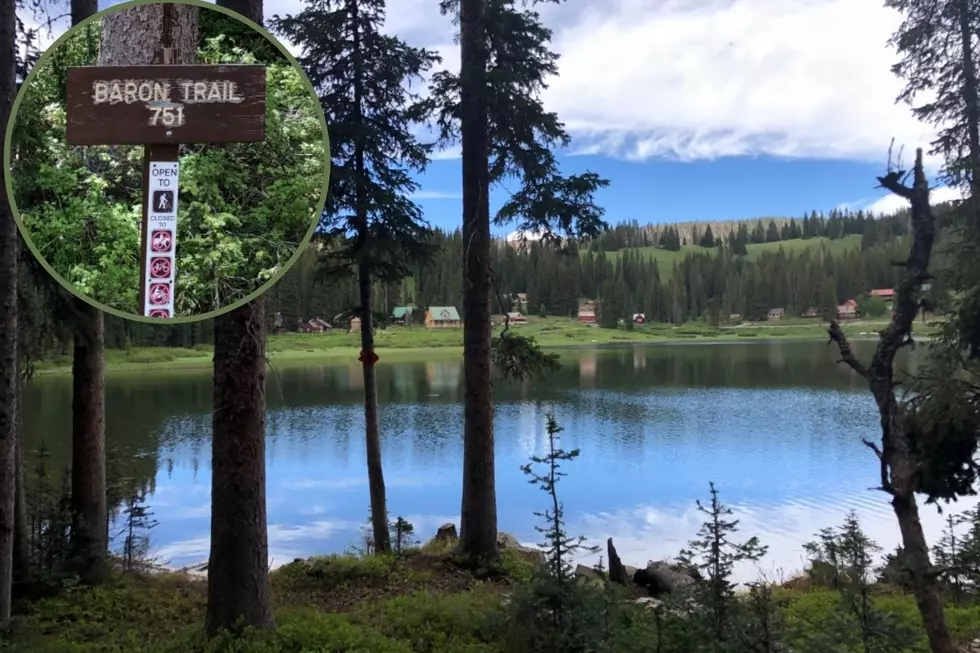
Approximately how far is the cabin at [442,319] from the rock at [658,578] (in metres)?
77.7

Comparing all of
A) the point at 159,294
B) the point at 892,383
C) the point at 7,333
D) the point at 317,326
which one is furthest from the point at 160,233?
Answer: the point at 317,326

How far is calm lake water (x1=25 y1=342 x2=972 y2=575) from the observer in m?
14.0

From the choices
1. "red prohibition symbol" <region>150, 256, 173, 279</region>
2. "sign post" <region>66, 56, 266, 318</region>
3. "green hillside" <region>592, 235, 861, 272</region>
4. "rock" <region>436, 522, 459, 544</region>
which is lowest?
"rock" <region>436, 522, 459, 544</region>

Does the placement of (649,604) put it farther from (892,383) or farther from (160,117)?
(160,117)

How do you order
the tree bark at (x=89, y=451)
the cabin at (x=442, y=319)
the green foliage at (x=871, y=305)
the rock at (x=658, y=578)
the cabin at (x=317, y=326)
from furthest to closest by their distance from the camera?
1. the green foliage at (x=871, y=305)
2. the cabin at (x=442, y=319)
3. the cabin at (x=317, y=326)
4. the rock at (x=658, y=578)
5. the tree bark at (x=89, y=451)

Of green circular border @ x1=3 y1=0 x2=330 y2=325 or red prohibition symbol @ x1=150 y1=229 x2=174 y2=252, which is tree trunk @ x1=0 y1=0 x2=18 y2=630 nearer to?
green circular border @ x1=3 y1=0 x2=330 y2=325

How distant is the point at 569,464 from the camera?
765 inches

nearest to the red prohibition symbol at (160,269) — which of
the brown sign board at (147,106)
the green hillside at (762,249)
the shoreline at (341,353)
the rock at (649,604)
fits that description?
the brown sign board at (147,106)

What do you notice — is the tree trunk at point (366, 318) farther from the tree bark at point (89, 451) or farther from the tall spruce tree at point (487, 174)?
the tree bark at point (89, 451)

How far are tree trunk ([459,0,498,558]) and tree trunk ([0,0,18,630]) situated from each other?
4927 millimetres

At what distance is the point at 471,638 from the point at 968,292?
8.07m

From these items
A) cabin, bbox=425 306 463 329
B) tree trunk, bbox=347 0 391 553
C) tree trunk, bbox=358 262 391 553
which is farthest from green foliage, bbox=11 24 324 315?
A: cabin, bbox=425 306 463 329

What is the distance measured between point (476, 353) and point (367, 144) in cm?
336

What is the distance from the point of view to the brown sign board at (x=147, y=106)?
1689mm
